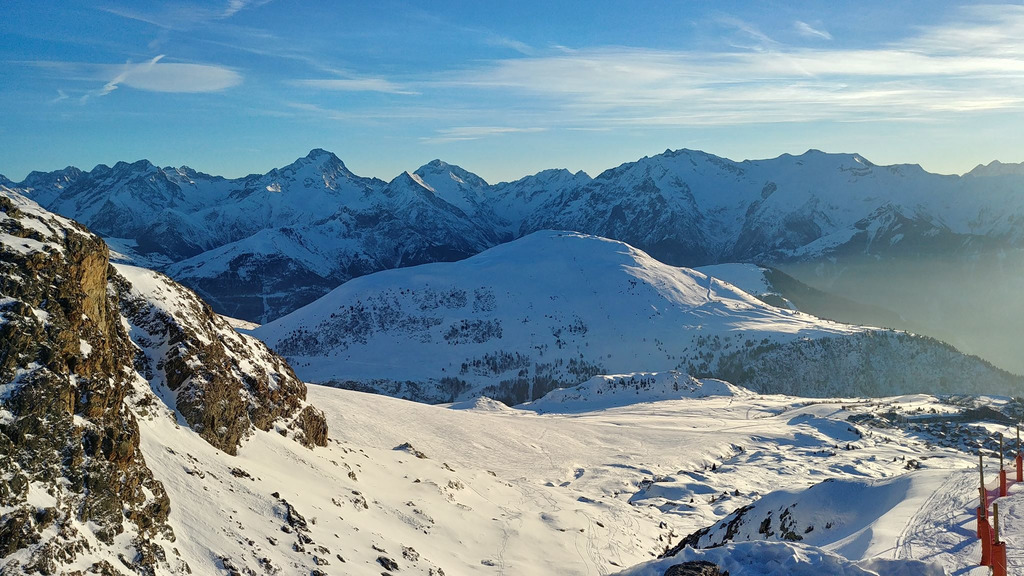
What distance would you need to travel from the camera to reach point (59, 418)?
19.4 metres

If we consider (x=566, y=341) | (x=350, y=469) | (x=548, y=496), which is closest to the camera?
(x=350, y=469)

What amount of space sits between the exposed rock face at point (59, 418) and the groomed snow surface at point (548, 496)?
252 cm

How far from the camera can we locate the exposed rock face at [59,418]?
17.7 metres

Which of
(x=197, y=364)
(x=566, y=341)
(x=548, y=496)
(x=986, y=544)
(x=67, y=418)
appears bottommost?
(x=566, y=341)

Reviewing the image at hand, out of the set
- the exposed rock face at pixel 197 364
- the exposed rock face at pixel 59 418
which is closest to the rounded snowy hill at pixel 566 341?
the exposed rock face at pixel 197 364

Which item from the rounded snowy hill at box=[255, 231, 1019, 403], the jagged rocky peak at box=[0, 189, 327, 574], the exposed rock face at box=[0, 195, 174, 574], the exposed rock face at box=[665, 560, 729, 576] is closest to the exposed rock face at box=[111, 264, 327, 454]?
the jagged rocky peak at box=[0, 189, 327, 574]

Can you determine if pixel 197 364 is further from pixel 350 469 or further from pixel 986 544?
pixel 986 544

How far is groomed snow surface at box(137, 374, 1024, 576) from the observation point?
20531mm

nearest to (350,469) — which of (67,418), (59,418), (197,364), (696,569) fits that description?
(197,364)

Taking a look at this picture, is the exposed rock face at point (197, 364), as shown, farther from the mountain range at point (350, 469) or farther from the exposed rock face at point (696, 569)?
the exposed rock face at point (696, 569)

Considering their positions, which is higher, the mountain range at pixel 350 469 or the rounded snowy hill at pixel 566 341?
the mountain range at pixel 350 469

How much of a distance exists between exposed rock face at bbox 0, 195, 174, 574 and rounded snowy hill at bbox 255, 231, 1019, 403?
400ft

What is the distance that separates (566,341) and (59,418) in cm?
15214

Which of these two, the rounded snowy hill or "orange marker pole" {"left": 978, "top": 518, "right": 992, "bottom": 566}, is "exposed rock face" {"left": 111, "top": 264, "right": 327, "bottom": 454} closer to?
"orange marker pole" {"left": 978, "top": 518, "right": 992, "bottom": 566}
